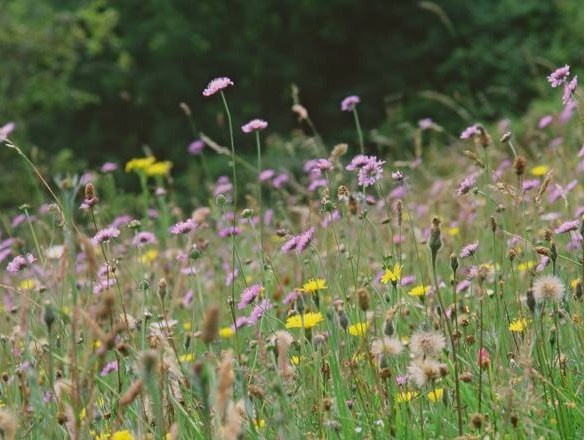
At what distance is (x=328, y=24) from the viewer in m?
15.7

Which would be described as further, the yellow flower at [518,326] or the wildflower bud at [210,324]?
the yellow flower at [518,326]

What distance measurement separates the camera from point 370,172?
6.17 feet

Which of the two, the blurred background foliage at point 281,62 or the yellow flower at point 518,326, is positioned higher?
the blurred background foliage at point 281,62

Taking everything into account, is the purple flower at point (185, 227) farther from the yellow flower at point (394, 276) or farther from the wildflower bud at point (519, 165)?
the wildflower bud at point (519, 165)

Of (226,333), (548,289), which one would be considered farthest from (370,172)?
(226,333)

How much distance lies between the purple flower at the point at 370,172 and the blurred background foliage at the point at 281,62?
1177 cm

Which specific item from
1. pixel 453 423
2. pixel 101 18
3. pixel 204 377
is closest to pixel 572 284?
pixel 453 423

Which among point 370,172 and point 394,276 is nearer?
point 394,276

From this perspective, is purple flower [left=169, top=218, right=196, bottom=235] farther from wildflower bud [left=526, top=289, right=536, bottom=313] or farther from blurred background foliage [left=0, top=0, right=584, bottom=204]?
blurred background foliage [left=0, top=0, right=584, bottom=204]

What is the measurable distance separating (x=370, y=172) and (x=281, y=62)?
13.8 meters

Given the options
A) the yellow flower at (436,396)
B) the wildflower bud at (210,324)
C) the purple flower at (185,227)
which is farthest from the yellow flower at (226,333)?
the wildflower bud at (210,324)

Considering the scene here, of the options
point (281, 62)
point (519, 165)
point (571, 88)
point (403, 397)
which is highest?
point (281, 62)

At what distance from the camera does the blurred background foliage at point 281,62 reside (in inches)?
559

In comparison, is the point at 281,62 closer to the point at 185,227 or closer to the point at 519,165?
the point at 185,227
